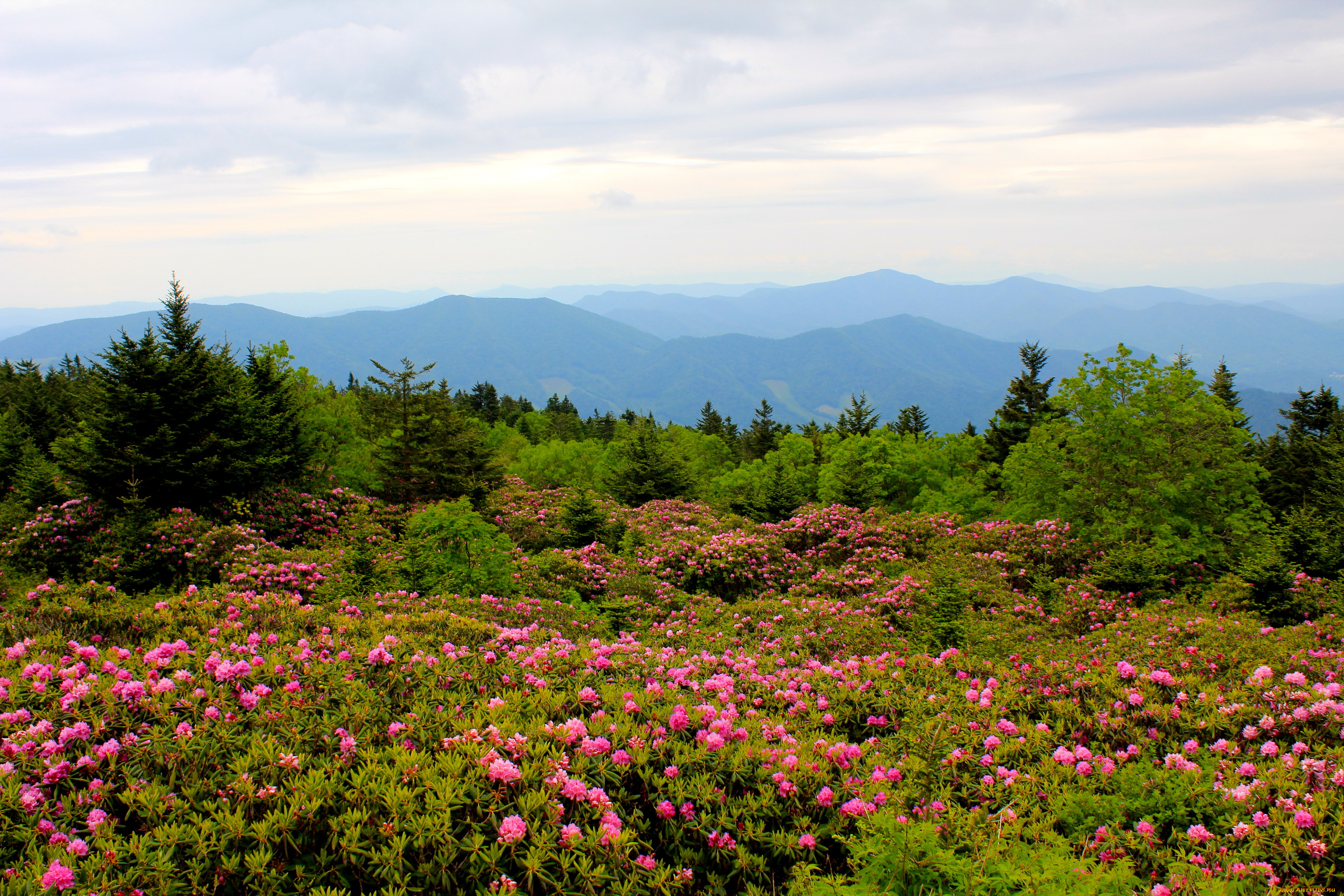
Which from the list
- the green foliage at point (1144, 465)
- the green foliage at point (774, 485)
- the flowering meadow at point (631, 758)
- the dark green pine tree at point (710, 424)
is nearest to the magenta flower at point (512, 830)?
the flowering meadow at point (631, 758)

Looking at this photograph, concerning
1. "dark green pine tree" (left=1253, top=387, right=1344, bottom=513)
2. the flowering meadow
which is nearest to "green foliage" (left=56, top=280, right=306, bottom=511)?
the flowering meadow

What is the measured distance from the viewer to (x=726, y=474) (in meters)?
32.2

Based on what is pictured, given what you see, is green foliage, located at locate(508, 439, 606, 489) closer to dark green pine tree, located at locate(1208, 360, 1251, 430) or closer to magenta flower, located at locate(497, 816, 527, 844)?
dark green pine tree, located at locate(1208, 360, 1251, 430)

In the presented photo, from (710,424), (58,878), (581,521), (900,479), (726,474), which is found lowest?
(710,424)

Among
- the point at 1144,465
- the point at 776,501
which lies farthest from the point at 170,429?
the point at 1144,465

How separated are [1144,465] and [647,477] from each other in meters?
18.9

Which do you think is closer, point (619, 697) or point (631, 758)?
point (631, 758)

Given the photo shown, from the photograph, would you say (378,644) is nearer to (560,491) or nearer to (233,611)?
(233,611)

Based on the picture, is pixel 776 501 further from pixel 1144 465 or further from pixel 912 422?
pixel 912 422

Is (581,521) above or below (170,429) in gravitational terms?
below

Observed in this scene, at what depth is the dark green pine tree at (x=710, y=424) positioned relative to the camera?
72688 mm

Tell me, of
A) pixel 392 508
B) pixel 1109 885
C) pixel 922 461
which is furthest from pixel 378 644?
pixel 922 461

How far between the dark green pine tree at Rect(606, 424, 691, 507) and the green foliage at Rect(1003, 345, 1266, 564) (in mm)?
Result: 15035

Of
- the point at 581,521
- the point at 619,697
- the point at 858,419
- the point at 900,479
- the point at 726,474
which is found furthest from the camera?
the point at 858,419
